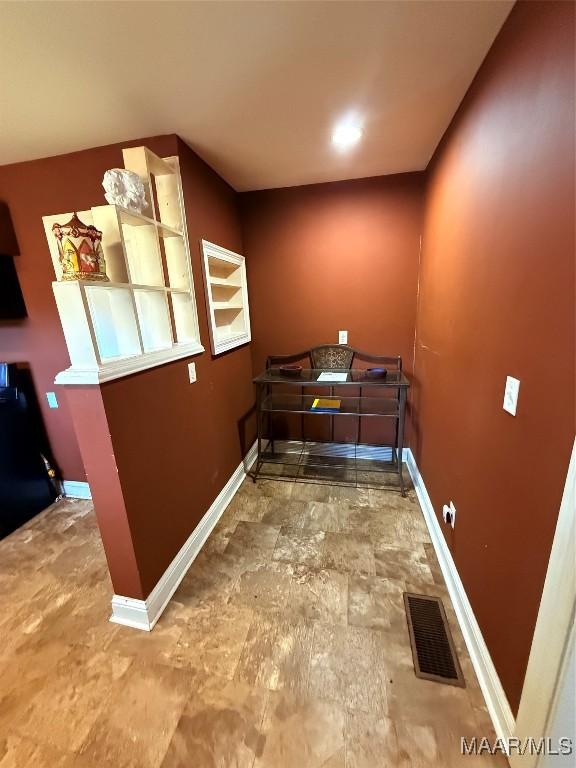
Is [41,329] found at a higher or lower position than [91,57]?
lower

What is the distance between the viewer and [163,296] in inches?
61.1

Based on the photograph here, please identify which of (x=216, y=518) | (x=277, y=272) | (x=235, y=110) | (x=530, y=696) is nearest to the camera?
(x=530, y=696)

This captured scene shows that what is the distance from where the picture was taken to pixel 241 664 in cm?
123

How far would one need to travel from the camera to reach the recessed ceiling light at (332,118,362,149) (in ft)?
5.22

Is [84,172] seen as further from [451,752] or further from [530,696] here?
[451,752]

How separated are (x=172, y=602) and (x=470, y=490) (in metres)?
1.61

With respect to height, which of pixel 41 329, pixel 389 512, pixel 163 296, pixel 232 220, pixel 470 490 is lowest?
pixel 389 512

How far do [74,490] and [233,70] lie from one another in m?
3.01

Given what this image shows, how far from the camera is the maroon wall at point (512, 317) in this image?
77 cm

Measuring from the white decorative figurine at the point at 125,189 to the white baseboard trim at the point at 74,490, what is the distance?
88.4 inches

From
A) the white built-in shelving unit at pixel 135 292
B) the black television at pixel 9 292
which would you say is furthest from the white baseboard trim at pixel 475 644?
the black television at pixel 9 292

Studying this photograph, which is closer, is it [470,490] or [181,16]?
[181,16]

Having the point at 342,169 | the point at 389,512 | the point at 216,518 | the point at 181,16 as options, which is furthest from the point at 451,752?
the point at 342,169

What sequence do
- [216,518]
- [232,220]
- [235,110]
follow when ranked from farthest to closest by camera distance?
[232,220] < [216,518] < [235,110]
